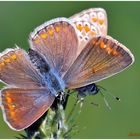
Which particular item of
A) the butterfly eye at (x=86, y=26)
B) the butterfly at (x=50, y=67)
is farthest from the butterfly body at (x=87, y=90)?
the butterfly eye at (x=86, y=26)

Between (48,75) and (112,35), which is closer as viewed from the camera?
(48,75)

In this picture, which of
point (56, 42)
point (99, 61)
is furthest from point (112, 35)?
point (99, 61)

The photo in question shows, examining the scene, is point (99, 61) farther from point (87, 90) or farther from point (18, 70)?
point (18, 70)

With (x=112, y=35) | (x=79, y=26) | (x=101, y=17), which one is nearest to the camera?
(x=79, y=26)

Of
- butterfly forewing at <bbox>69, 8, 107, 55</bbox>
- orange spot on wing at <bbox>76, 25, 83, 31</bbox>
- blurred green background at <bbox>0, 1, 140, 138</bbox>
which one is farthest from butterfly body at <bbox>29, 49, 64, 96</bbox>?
blurred green background at <bbox>0, 1, 140, 138</bbox>

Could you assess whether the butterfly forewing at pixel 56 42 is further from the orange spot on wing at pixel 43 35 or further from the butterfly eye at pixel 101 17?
the butterfly eye at pixel 101 17

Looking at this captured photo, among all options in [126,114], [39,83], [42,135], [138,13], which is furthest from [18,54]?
[138,13]

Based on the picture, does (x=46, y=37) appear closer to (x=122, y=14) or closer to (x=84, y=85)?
(x=84, y=85)
